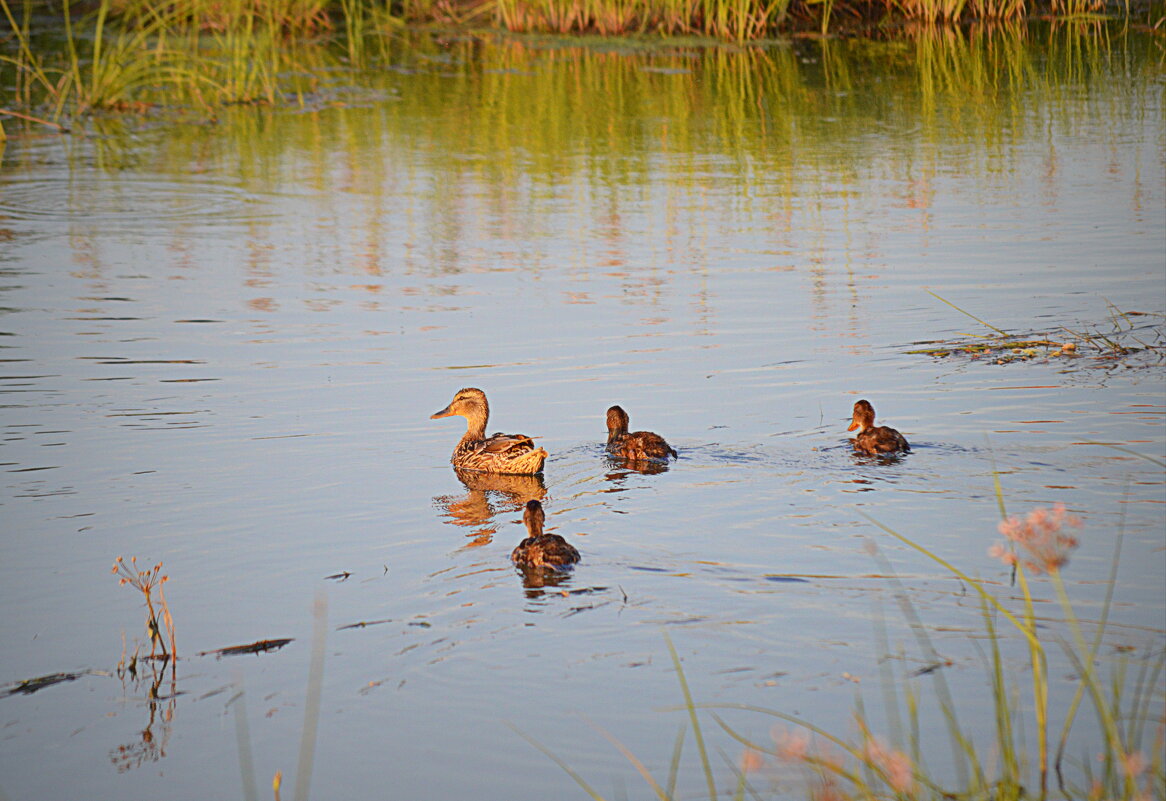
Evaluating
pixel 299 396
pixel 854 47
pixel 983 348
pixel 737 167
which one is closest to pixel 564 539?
pixel 299 396

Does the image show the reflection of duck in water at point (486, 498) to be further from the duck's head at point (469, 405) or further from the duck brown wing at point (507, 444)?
the duck's head at point (469, 405)

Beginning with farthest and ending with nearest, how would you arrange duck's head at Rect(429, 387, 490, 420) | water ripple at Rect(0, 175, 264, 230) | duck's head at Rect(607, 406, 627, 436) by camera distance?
water ripple at Rect(0, 175, 264, 230) → duck's head at Rect(429, 387, 490, 420) → duck's head at Rect(607, 406, 627, 436)

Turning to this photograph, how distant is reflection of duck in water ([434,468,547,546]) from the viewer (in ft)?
22.9

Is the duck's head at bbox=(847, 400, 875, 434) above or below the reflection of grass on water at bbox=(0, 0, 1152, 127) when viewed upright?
below

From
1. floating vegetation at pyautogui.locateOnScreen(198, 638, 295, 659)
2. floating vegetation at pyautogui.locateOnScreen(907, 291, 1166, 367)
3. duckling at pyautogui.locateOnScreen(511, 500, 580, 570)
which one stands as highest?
floating vegetation at pyautogui.locateOnScreen(907, 291, 1166, 367)

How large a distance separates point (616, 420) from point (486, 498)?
3.07ft

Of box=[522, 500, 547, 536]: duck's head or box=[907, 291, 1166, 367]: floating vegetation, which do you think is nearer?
box=[522, 500, 547, 536]: duck's head

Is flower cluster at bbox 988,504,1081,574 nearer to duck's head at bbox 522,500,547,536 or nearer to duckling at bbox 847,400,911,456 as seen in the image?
duck's head at bbox 522,500,547,536

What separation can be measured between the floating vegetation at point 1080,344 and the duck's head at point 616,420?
236 cm

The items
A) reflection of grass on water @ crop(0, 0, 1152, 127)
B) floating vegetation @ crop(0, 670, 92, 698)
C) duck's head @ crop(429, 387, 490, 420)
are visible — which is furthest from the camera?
reflection of grass on water @ crop(0, 0, 1152, 127)

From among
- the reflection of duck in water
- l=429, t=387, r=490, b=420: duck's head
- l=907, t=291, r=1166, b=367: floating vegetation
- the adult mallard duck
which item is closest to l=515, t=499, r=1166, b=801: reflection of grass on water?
the reflection of duck in water

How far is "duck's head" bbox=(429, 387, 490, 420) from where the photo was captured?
8102 millimetres

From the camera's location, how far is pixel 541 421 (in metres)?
8.41

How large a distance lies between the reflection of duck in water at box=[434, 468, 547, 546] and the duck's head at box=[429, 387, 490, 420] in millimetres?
404
